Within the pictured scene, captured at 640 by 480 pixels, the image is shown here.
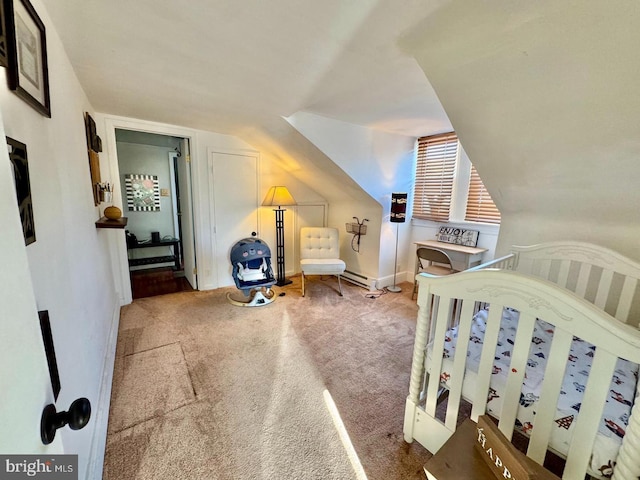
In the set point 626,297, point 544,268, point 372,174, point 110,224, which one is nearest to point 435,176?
point 372,174

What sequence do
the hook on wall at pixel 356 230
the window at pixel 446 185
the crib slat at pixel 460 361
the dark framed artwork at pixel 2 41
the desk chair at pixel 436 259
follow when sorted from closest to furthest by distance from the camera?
the dark framed artwork at pixel 2 41 < the crib slat at pixel 460 361 < the desk chair at pixel 436 259 < the window at pixel 446 185 < the hook on wall at pixel 356 230

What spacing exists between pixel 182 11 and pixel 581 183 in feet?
7.71

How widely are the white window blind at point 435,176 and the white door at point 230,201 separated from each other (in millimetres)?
2306

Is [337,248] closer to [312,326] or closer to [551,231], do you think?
[312,326]

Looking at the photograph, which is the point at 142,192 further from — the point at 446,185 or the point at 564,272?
A: the point at 564,272

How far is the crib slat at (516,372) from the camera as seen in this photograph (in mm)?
1010

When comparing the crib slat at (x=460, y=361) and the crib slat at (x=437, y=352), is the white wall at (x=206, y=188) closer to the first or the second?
the crib slat at (x=437, y=352)

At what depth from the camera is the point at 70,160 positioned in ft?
4.84

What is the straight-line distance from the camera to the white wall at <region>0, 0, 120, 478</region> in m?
0.91

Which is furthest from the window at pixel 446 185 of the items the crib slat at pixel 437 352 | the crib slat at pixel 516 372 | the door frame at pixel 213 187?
A: the crib slat at pixel 516 372

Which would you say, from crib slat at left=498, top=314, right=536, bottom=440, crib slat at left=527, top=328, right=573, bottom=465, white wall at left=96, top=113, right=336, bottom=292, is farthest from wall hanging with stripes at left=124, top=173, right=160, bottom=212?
crib slat at left=527, top=328, right=573, bottom=465

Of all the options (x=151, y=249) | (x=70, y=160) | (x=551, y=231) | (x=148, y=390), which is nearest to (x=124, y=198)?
(x=151, y=249)

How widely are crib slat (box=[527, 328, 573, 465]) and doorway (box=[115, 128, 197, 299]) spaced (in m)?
3.83

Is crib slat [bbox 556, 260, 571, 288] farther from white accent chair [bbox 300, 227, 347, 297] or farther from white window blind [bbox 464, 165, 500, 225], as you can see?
white accent chair [bbox 300, 227, 347, 297]
